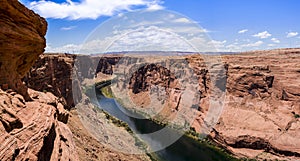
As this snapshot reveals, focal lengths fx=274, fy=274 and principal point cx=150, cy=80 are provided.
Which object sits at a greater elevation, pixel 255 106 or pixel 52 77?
pixel 52 77

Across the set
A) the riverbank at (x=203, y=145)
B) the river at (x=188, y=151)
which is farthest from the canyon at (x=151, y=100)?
the river at (x=188, y=151)

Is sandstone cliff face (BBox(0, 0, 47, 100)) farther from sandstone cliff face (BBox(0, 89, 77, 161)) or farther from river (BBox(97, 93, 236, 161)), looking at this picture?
river (BBox(97, 93, 236, 161))

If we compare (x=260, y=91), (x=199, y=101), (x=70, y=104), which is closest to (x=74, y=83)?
(x=70, y=104)

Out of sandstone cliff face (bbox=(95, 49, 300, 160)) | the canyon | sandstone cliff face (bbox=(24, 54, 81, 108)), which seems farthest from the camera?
sandstone cliff face (bbox=(95, 49, 300, 160))

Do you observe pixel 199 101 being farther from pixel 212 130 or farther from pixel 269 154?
pixel 269 154

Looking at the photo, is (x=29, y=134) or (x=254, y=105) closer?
(x=29, y=134)

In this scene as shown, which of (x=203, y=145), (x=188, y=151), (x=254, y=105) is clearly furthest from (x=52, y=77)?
(x=254, y=105)

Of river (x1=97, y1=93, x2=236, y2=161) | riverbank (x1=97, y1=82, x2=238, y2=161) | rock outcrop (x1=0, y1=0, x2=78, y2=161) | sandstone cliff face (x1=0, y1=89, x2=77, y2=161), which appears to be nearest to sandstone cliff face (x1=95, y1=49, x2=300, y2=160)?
riverbank (x1=97, y1=82, x2=238, y2=161)

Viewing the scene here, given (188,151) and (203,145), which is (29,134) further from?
(203,145)

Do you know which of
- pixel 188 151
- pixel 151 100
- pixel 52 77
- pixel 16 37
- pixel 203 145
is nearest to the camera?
A: pixel 16 37
